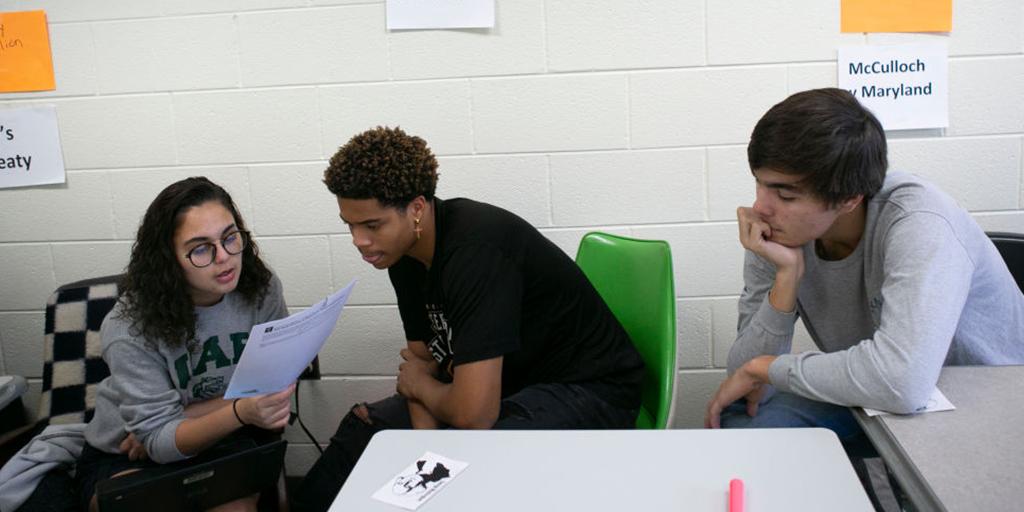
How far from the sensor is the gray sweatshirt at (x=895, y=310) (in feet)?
4.16

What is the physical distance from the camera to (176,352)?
173 centimetres

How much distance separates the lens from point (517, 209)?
2.30 m

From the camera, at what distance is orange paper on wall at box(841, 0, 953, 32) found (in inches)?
82.4

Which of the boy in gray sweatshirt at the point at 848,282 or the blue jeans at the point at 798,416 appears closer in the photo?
the boy in gray sweatshirt at the point at 848,282

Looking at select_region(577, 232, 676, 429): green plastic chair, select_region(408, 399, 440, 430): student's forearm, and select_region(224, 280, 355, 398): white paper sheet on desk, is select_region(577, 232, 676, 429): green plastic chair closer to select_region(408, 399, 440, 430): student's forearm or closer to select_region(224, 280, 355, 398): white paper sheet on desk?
select_region(408, 399, 440, 430): student's forearm

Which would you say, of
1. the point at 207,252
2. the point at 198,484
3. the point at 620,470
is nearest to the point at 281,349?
the point at 198,484

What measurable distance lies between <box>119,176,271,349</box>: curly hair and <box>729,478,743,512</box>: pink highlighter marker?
4.03 ft

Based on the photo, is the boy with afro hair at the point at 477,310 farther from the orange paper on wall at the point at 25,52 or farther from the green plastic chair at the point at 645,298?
the orange paper on wall at the point at 25,52

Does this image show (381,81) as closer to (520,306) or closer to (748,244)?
(520,306)

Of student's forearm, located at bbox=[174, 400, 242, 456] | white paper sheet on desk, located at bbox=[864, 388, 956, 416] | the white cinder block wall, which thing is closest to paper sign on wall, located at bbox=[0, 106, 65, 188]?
the white cinder block wall

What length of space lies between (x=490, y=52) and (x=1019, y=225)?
5.20ft

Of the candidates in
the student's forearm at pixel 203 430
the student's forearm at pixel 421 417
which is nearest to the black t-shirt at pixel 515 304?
the student's forearm at pixel 421 417

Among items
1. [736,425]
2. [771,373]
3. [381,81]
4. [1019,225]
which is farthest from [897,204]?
[381,81]

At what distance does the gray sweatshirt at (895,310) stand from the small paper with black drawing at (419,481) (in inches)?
25.5
